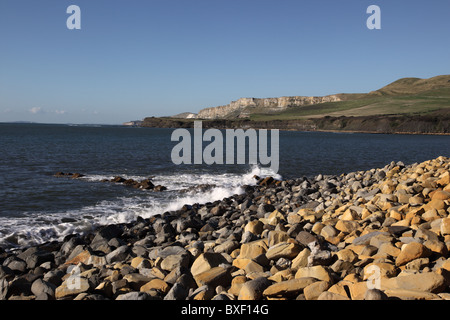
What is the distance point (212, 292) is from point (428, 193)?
26.1 ft

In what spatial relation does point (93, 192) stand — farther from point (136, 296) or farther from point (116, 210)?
point (136, 296)

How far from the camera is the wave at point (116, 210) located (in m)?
12.4

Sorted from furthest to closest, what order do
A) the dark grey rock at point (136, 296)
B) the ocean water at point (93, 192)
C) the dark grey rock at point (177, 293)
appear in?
the ocean water at point (93, 192), the dark grey rock at point (177, 293), the dark grey rock at point (136, 296)

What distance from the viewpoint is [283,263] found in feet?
22.2

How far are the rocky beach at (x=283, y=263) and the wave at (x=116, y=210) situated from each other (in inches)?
57.3

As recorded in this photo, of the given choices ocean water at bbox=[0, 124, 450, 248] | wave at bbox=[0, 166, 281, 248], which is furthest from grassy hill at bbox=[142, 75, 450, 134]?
wave at bbox=[0, 166, 281, 248]

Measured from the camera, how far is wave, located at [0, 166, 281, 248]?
489 inches

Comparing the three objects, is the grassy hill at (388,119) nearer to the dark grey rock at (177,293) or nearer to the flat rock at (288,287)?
the flat rock at (288,287)

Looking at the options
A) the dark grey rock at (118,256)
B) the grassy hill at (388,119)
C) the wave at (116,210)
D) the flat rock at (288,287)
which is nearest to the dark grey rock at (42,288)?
the dark grey rock at (118,256)

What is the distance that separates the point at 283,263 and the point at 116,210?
11.4 meters

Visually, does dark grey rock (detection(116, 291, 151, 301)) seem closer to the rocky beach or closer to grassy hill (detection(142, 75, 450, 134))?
the rocky beach

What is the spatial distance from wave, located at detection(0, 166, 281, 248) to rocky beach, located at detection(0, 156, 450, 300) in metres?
1.45
